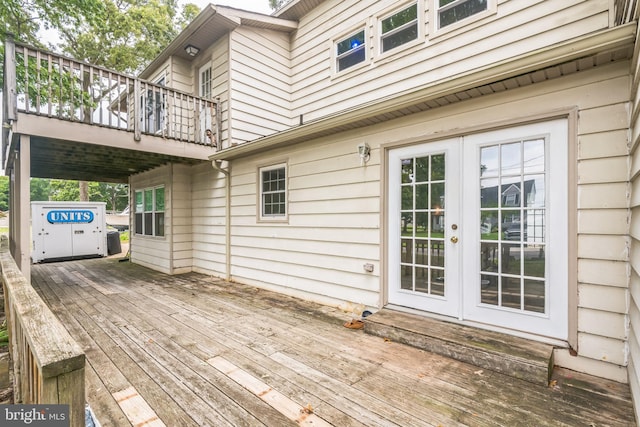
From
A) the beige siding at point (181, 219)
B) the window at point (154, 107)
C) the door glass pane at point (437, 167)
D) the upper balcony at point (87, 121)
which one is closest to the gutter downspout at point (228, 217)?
the upper balcony at point (87, 121)

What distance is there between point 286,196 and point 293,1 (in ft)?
13.6

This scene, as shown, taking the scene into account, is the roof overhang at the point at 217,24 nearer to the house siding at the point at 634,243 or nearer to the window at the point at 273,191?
the window at the point at 273,191

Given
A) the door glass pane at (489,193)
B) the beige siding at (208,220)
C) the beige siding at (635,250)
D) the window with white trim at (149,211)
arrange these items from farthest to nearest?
the window with white trim at (149,211) < the beige siding at (208,220) < the door glass pane at (489,193) < the beige siding at (635,250)

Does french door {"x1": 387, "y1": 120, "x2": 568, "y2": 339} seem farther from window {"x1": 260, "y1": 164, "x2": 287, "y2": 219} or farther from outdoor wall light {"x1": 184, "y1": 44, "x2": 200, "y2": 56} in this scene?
outdoor wall light {"x1": 184, "y1": 44, "x2": 200, "y2": 56}

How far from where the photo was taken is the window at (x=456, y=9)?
13.9 feet

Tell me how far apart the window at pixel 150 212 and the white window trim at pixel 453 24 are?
6.65m

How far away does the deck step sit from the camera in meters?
2.41

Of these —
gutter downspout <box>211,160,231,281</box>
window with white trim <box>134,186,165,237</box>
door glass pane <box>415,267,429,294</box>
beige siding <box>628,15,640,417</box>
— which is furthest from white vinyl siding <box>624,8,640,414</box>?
window with white trim <box>134,186,165,237</box>

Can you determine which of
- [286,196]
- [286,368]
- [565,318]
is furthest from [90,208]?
[565,318]

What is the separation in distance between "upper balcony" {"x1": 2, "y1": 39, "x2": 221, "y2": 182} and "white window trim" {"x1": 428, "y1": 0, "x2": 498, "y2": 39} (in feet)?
13.9

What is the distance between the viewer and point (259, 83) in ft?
21.3

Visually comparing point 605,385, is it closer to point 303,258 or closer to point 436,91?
point 436,91

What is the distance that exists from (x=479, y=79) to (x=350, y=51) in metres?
3.50

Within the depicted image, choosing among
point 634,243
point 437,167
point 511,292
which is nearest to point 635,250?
point 634,243
